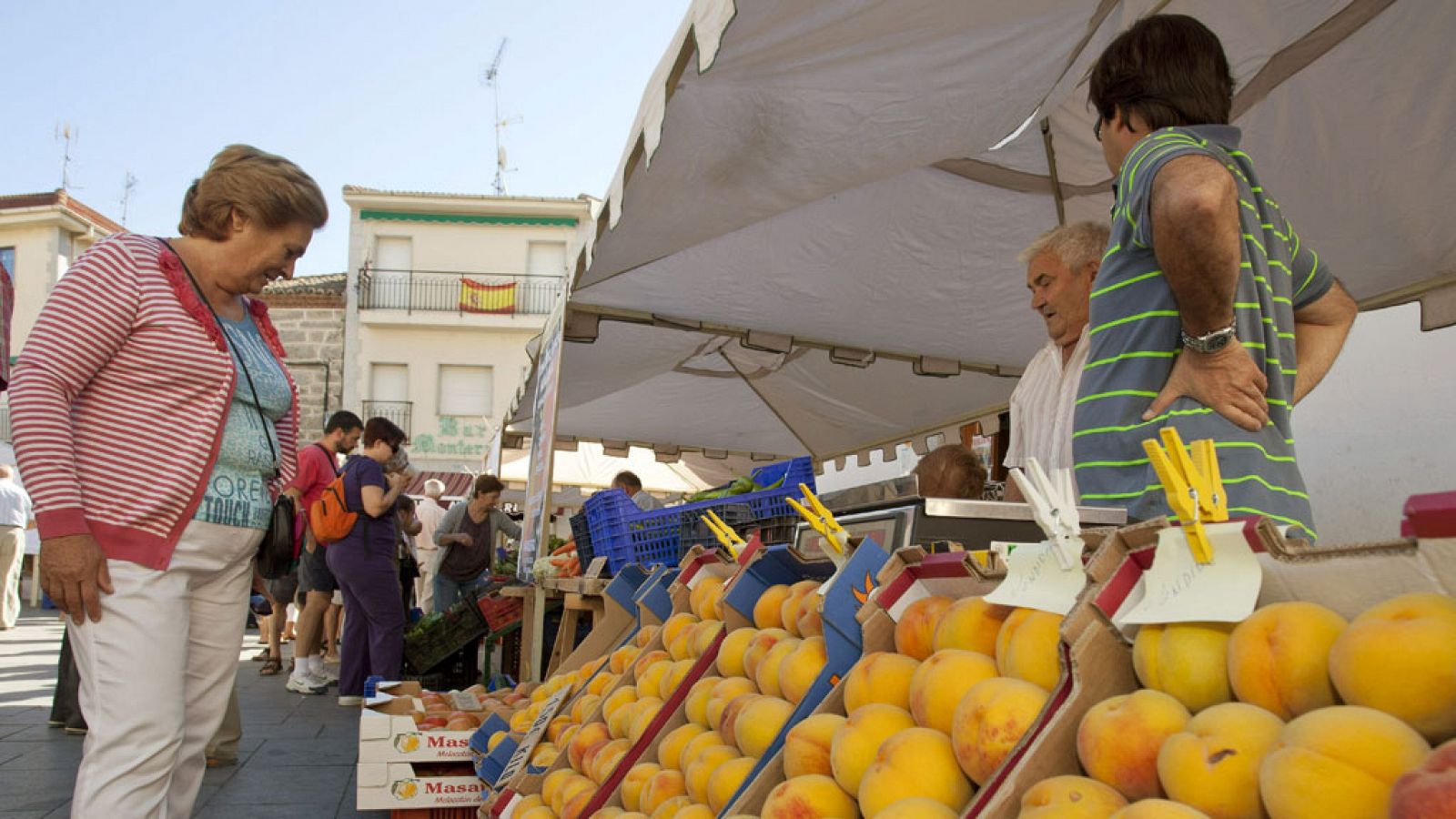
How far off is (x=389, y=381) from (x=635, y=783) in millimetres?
27732

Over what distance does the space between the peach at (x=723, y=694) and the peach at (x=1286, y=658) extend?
3.45 ft

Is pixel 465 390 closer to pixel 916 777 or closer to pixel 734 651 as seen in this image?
pixel 734 651

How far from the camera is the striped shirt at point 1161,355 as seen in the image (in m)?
1.77

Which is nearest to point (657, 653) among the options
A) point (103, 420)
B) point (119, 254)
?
point (103, 420)

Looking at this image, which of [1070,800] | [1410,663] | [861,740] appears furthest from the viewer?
[861,740]

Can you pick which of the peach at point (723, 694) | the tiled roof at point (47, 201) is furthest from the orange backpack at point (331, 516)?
the tiled roof at point (47, 201)

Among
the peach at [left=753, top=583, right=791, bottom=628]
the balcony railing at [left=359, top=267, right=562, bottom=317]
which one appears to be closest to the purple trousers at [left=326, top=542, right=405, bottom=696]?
the peach at [left=753, top=583, right=791, bottom=628]

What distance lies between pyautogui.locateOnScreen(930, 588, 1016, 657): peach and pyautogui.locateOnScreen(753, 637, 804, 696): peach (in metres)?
0.44

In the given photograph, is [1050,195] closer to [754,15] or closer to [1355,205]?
[1355,205]

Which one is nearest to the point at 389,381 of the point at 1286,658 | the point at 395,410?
the point at 395,410

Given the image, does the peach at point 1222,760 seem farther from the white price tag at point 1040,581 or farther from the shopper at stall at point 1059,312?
the shopper at stall at point 1059,312

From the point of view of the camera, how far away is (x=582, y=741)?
7.70ft

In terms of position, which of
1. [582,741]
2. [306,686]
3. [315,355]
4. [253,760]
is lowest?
[306,686]

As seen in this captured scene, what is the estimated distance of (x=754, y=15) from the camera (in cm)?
306
